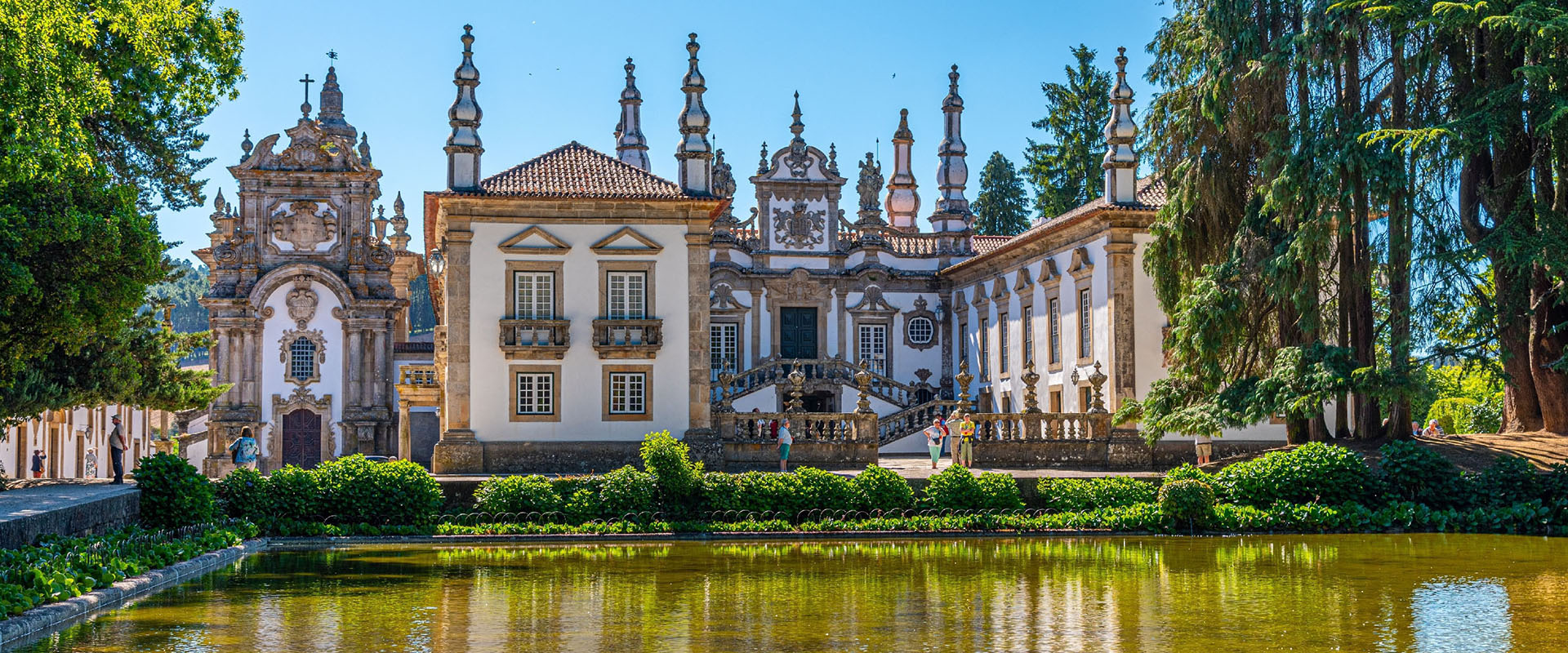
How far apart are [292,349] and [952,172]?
18.8 metres

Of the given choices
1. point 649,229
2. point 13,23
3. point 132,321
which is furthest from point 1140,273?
point 13,23

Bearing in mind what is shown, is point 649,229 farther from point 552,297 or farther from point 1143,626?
point 1143,626

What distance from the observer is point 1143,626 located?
1122 cm

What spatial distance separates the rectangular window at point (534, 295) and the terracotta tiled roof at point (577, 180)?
156 centimetres

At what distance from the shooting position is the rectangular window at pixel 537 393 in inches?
1141

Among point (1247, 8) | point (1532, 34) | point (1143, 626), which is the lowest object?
point (1143, 626)

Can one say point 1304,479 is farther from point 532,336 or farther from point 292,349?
point 292,349

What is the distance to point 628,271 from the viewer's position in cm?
2931

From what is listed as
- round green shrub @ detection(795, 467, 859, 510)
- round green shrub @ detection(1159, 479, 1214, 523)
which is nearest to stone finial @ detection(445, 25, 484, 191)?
round green shrub @ detection(795, 467, 859, 510)

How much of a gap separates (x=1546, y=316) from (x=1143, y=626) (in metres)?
16.2

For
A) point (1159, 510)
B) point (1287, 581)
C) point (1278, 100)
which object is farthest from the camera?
point (1278, 100)

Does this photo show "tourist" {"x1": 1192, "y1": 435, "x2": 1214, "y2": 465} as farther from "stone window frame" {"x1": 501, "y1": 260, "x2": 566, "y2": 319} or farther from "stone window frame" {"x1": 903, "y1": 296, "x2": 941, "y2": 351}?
"stone window frame" {"x1": 903, "y1": 296, "x2": 941, "y2": 351}

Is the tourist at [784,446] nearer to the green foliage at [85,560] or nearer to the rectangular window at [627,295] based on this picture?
the rectangular window at [627,295]

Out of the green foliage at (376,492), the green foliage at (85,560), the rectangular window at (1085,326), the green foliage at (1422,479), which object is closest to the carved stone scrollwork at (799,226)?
the rectangular window at (1085,326)
